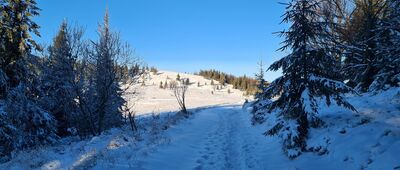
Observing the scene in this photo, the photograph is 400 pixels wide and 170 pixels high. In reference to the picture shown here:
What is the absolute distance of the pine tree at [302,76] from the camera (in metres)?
10.2

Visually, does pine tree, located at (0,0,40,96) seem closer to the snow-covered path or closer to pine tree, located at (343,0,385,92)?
the snow-covered path

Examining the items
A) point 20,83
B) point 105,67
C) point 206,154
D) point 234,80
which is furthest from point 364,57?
point 234,80

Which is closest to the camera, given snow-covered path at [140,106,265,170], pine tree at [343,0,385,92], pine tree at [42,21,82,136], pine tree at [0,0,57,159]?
snow-covered path at [140,106,265,170]

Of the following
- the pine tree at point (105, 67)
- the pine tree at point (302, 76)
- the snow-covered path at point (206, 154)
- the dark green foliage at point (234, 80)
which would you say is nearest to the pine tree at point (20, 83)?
the pine tree at point (105, 67)

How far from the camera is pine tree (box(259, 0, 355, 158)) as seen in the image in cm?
1025

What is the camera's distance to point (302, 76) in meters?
Answer: 10.9

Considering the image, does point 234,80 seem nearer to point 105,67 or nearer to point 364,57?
point 105,67

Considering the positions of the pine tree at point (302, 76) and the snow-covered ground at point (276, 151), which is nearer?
the snow-covered ground at point (276, 151)

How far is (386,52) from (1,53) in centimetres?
1691

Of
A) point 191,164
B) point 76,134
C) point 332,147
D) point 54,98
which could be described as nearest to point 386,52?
point 332,147

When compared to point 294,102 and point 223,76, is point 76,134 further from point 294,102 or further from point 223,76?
point 223,76

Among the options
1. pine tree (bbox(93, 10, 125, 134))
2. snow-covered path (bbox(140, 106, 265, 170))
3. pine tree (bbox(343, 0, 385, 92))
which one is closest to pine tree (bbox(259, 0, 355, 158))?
snow-covered path (bbox(140, 106, 265, 170))

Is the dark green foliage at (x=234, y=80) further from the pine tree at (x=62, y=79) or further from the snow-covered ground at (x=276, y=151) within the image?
the snow-covered ground at (x=276, y=151)

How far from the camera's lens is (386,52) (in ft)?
30.4
